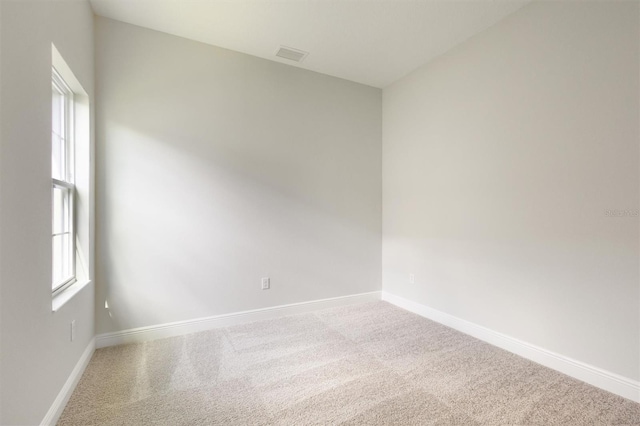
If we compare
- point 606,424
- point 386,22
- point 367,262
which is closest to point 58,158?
point 386,22

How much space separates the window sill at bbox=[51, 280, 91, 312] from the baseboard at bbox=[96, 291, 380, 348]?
1.90 feet

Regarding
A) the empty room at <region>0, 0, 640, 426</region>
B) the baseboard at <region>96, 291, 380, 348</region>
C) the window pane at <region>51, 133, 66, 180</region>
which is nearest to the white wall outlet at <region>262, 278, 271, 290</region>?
the empty room at <region>0, 0, 640, 426</region>

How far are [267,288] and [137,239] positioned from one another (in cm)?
130

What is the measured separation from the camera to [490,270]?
8.30 feet

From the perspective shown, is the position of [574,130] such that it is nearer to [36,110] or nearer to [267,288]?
[267,288]

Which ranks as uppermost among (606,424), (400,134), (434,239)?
(400,134)

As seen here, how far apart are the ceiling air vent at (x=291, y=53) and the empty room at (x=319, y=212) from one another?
115 millimetres

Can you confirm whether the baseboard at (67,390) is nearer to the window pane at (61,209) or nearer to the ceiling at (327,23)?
the window pane at (61,209)

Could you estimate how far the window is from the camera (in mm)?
1924

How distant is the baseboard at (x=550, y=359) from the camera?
1788 millimetres

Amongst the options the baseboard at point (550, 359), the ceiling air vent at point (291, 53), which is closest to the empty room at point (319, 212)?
the baseboard at point (550, 359)

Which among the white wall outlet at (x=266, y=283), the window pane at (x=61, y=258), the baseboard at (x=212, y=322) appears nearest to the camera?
the window pane at (x=61, y=258)

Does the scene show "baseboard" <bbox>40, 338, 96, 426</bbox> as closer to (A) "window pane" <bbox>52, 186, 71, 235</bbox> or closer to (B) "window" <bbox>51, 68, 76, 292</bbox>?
(B) "window" <bbox>51, 68, 76, 292</bbox>

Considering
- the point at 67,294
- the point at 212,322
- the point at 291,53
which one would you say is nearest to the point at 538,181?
the point at 291,53
